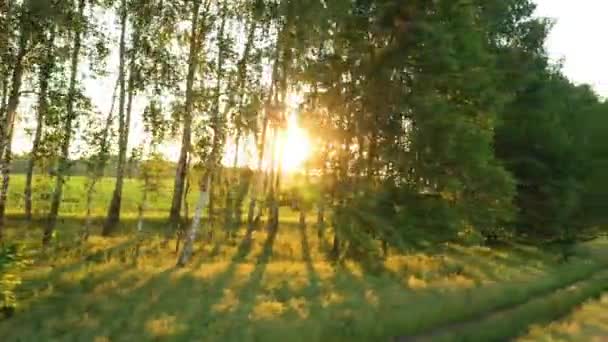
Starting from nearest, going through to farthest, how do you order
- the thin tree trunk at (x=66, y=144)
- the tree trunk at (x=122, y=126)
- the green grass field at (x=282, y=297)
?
the green grass field at (x=282, y=297) → the thin tree trunk at (x=66, y=144) → the tree trunk at (x=122, y=126)

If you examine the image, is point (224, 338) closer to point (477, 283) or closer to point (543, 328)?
point (543, 328)

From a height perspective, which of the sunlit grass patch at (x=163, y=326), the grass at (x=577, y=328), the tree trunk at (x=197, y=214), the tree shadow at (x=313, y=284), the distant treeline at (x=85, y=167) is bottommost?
the grass at (x=577, y=328)

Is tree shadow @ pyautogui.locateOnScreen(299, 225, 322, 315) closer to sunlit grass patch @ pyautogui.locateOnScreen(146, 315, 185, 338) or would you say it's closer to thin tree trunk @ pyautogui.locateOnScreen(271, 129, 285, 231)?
sunlit grass patch @ pyautogui.locateOnScreen(146, 315, 185, 338)

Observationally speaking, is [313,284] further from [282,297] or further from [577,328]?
[577,328]

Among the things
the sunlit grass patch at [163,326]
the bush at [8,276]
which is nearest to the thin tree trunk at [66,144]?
the bush at [8,276]

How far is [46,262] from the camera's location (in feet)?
65.7

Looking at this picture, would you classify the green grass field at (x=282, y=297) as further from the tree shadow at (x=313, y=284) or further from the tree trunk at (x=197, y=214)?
the tree trunk at (x=197, y=214)

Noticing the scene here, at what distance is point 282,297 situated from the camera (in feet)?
59.1

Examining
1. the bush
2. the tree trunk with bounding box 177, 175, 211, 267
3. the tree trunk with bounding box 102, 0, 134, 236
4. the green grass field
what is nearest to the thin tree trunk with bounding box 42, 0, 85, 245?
the green grass field

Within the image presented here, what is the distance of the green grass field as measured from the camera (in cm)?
1394

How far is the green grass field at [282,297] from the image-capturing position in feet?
45.7

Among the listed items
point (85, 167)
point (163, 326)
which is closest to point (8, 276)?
point (163, 326)

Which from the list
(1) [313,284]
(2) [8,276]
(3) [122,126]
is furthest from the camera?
(3) [122,126]

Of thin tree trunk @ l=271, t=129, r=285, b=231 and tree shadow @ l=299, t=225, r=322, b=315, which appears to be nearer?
tree shadow @ l=299, t=225, r=322, b=315
